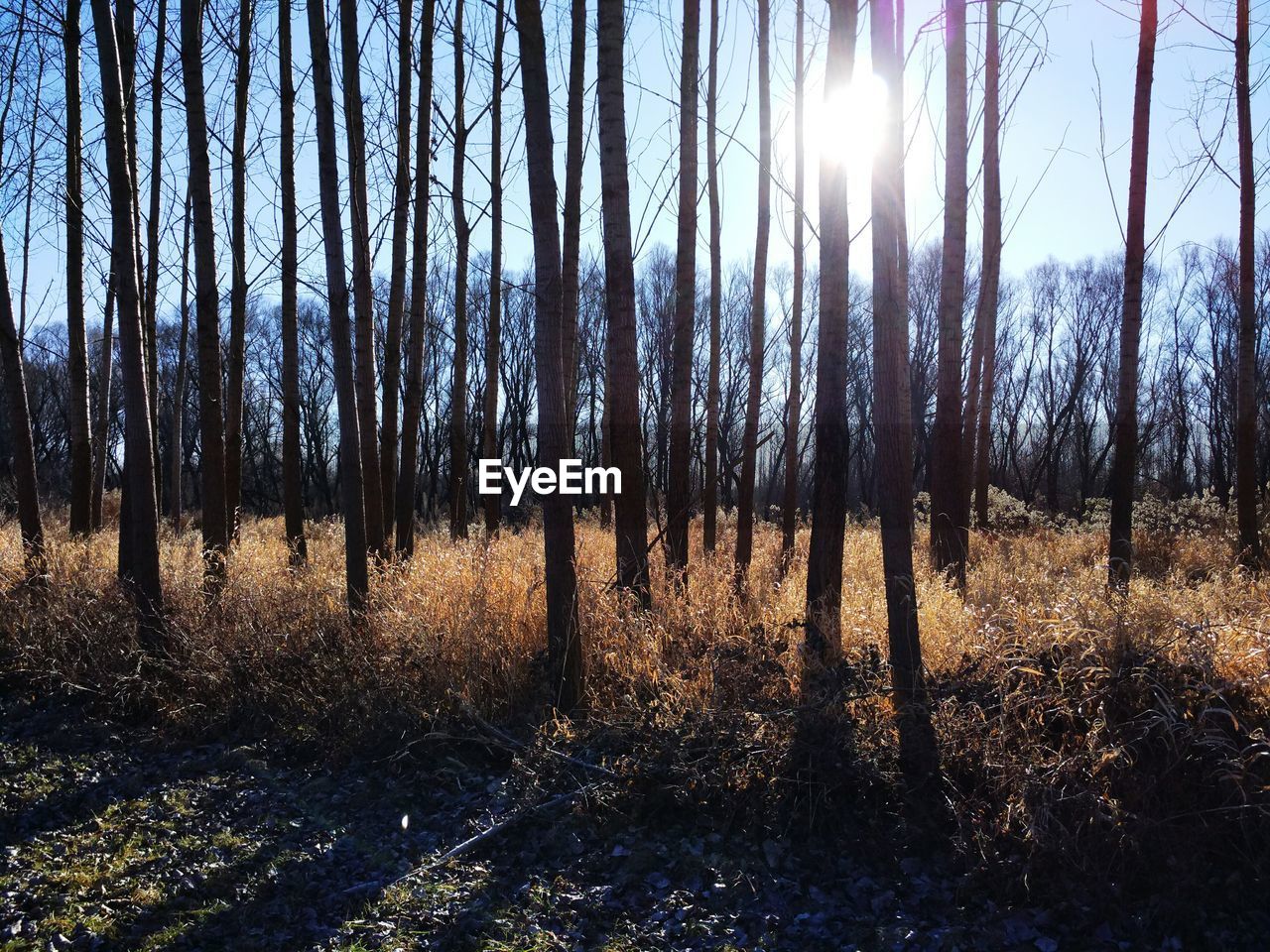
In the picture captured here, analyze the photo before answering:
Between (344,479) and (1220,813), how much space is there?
17.4 feet

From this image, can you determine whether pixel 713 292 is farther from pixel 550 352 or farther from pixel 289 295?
pixel 550 352

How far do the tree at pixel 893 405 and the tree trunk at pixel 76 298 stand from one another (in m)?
8.54

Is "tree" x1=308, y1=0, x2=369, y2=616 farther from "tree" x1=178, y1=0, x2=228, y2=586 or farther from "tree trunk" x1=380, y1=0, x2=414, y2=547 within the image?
"tree trunk" x1=380, y1=0, x2=414, y2=547

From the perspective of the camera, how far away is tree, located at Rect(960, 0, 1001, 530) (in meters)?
8.91

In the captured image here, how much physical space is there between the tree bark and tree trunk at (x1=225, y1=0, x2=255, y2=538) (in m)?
1.82

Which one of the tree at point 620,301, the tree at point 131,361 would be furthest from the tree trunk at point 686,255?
the tree at point 131,361

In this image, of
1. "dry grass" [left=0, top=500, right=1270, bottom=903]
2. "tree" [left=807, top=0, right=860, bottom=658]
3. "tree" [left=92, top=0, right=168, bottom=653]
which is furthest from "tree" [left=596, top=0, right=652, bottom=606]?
"tree" [left=92, top=0, right=168, bottom=653]

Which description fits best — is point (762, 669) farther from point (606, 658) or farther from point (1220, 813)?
point (1220, 813)

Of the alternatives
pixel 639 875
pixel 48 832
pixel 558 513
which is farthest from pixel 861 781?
pixel 48 832

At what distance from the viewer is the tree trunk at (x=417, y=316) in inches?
349

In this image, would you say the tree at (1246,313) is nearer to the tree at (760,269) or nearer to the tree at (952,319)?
the tree at (952,319)

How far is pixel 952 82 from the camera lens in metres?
7.89

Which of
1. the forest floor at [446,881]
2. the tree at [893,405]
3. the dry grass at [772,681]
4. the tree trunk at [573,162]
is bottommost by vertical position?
the forest floor at [446,881]

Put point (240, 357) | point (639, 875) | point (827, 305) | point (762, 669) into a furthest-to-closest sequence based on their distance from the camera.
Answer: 1. point (240, 357)
2. point (827, 305)
3. point (762, 669)
4. point (639, 875)
